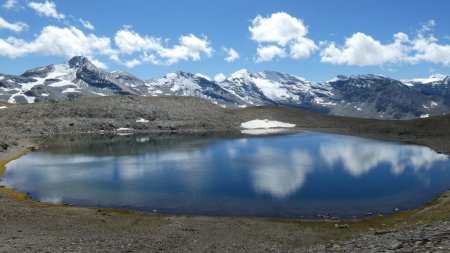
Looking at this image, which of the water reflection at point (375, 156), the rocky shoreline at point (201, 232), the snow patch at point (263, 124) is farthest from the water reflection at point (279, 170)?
the snow patch at point (263, 124)

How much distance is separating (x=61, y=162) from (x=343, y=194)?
58.3 metres

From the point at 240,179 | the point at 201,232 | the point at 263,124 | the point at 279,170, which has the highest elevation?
the point at 263,124

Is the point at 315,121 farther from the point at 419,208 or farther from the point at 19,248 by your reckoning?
the point at 19,248

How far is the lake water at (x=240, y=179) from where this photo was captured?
48438 mm

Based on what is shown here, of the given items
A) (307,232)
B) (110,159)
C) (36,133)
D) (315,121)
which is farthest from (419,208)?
(315,121)

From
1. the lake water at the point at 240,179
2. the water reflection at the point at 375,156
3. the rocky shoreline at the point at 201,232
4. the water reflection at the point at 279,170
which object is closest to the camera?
the rocky shoreline at the point at 201,232

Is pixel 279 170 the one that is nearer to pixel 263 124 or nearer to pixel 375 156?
pixel 375 156

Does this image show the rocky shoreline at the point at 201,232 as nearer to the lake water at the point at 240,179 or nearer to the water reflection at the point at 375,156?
the lake water at the point at 240,179

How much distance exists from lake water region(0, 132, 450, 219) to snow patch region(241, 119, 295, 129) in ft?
250

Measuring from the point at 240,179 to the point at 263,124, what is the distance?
421 ft

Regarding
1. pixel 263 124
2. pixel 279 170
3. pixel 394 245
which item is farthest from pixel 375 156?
pixel 263 124

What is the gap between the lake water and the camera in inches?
1907

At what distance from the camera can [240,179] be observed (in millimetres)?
64688

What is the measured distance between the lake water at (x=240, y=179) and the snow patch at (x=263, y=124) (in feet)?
250
